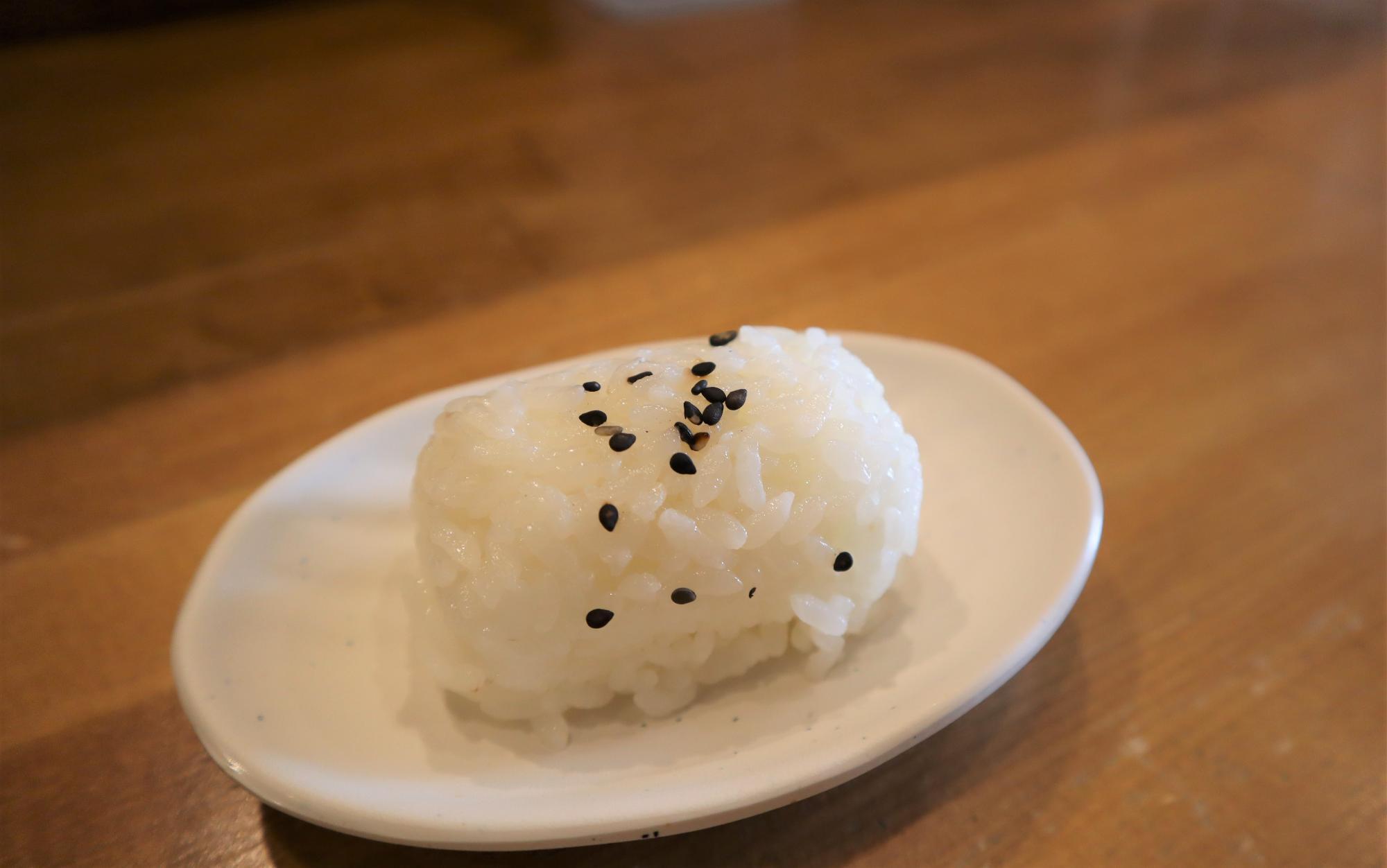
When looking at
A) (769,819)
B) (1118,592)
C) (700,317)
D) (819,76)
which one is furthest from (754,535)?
(819,76)

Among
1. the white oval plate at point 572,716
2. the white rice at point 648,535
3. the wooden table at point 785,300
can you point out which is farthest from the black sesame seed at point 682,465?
the wooden table at point 785,300

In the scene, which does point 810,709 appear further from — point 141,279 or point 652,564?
point 141,279

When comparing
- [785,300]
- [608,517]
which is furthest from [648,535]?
[785,300]

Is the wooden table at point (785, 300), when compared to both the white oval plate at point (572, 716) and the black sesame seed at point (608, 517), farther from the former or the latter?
the black sesame seed at point (608, 517)

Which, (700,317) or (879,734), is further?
(700,317)

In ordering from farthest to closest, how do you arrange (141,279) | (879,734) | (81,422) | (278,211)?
(278,211), (141,279), (81,422), (879,734)

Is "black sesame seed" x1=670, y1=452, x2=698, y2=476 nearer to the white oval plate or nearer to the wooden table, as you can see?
the white oval plate

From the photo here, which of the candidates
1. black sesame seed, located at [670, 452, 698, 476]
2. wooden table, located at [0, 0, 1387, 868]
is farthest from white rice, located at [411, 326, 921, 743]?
wooden table, located at [0, 0, 1387, 868]

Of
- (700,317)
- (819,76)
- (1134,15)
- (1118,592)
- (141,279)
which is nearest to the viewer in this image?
(1118,592)
